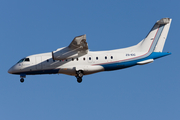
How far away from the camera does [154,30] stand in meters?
24.1

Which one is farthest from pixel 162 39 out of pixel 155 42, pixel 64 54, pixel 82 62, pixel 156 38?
pixel 64 54

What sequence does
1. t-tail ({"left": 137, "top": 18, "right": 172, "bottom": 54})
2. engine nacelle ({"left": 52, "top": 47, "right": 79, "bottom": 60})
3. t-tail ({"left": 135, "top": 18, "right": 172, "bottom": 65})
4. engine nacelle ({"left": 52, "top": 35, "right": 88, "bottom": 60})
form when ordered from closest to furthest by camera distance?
engine nacelle ({"left": 52, "top": 35, "right": 88, "bottom": 60}), engine nacelle ({"left": 52, "top": 47, "right": 79, "bottom": 60}), t-tail ({"left": 135, "top": 18, "right": 172, "bottom": 65}), t-tail ({"left": 137, "top": 18, "right": 172, "bottom": 54})

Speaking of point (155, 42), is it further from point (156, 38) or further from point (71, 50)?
point (71, 50)

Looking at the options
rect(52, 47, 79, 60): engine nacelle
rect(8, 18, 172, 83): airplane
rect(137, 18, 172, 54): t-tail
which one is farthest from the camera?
rect(137, 18, 172, 54): t-tail

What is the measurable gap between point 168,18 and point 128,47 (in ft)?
13.9

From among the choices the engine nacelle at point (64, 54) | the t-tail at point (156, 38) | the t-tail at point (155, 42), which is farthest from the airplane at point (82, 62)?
the t-tail at point (156, 38)

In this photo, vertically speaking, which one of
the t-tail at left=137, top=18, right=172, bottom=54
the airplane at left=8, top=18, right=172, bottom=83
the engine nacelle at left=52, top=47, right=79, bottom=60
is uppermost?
the t-tail at left=137, top=18, right=172, bottom=54

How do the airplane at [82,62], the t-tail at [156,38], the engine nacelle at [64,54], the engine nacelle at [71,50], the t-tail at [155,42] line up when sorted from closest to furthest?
the engine nacelle at [71,50], the engine nacelle at [64,54], the airplane at [82,62], the t-tail at [155,42], the t-tail at [156,38]

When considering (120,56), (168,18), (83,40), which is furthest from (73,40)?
(168,18)

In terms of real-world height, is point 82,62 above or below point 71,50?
below

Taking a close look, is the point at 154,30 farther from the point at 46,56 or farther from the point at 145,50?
the point at 46,56

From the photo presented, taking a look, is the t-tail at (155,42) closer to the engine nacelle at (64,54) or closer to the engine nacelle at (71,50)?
the engine nacelle at (71,50)

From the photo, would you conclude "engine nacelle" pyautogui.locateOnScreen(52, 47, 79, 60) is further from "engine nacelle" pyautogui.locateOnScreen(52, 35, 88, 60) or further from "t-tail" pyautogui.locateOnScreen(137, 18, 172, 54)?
"t-tail" pyautogui.locateOnScreen(137, 18, 172, 54)

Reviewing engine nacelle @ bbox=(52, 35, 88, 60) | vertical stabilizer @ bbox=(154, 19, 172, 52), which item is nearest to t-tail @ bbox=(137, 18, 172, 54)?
vertical stabilizer @ bbox=(154, 19, 172, 52)
